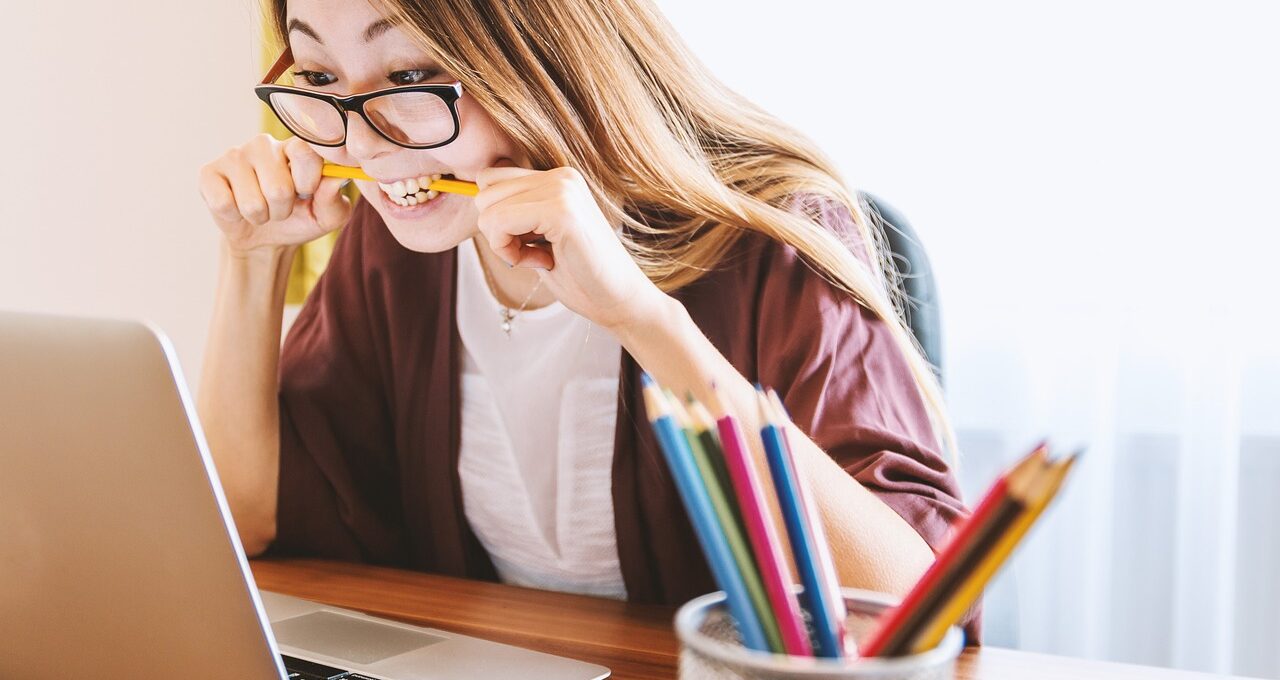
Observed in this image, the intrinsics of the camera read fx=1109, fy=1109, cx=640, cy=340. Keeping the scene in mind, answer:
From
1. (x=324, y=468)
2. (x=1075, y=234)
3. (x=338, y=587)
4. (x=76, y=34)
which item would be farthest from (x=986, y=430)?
(x=76, y=34)

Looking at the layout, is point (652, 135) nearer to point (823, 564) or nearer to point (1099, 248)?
point (823, 564)

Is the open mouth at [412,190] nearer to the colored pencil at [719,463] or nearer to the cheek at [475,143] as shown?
the cheek at [475,143]

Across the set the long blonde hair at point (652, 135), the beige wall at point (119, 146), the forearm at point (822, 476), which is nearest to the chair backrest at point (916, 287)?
the long blonde hair at point (652, 135)

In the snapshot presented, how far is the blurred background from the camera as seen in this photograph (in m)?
1.61

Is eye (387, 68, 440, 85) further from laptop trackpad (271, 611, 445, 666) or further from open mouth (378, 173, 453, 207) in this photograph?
laptop trackpad (271, 611, 445, 666)

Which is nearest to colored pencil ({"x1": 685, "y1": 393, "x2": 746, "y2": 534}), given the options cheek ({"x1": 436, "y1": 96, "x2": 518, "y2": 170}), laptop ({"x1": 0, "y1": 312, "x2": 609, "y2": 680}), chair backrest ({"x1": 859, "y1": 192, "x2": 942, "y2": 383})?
laptop ({"x1": 0, "y1": 312, "x2": 609, "y2": 680})

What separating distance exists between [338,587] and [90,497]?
0.41 m

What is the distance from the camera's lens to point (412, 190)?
3.20ft

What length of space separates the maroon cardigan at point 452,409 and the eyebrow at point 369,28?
1.09 feet

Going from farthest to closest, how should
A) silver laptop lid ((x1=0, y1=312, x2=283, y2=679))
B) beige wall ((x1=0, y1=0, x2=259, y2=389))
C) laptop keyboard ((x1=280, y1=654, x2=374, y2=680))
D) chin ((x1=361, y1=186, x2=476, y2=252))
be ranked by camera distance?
beige wall ((x1=0, y1=0, x2=259, y2=389)), chin ((x1=361, y1=186, x2=476, y2=252)), laptop keyboard ((x1=280, y1=654, x2=374, y2=680)), silver laptop lid ((x1=0, y1=312, x2=283, y2=679))

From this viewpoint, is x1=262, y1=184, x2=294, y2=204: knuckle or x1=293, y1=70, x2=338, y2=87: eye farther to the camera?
x1=262, y1=184, x2=294, y2=204: knuckle

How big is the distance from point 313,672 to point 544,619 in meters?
0.18

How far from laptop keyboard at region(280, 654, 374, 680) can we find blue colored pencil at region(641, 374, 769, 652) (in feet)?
1.19

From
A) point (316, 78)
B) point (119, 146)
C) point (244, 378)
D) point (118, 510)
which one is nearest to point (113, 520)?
point (118, 510)
